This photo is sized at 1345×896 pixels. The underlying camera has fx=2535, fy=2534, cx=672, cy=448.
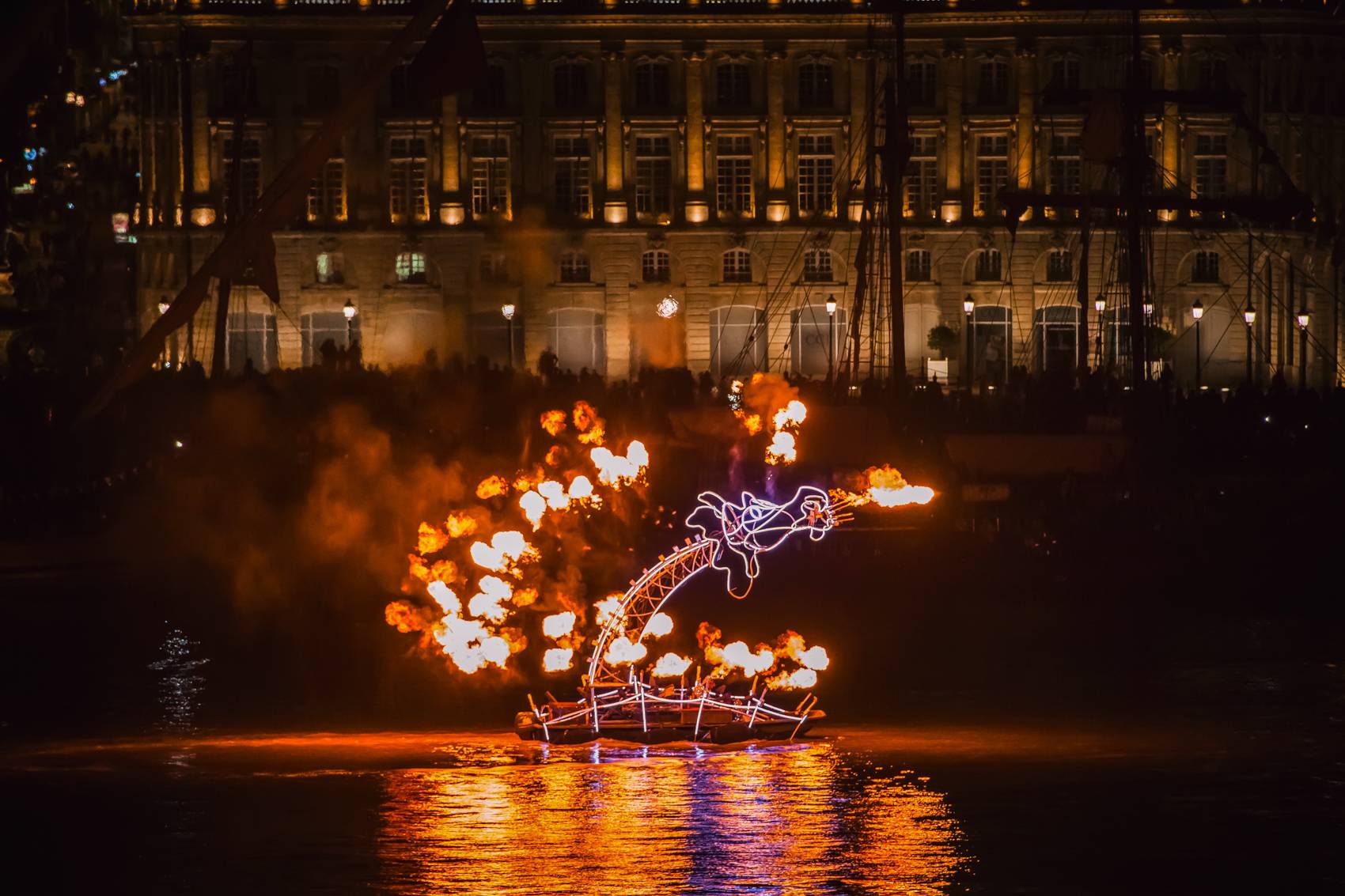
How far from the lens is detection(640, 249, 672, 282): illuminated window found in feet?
293

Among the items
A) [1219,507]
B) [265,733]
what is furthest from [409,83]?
[1219,507]

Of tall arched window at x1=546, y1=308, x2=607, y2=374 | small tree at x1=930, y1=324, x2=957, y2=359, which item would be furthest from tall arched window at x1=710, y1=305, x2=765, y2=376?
small tree at x1=930, y1=324, x2=957, y2=359

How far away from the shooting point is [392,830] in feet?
57.4

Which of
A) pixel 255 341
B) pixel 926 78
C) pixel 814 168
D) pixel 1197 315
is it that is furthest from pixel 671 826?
pixel 926 78

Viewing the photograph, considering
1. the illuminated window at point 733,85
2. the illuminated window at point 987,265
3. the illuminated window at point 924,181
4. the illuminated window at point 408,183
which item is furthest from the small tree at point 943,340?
the illuminated window at point 408,183

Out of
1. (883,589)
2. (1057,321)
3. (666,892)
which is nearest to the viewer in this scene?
(666,892)

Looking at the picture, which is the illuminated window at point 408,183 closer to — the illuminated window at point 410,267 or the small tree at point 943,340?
the illuminated window at point 410,267

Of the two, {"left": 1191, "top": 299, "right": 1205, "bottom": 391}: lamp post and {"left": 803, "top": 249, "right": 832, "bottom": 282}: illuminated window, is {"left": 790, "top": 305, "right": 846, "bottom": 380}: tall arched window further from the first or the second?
{"left": 1191, "top": 299, "right": 1205, "bottom": 391}: lamp post

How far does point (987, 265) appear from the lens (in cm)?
8875

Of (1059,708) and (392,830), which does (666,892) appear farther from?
(1059,708)

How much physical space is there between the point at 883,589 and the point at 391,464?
799cm

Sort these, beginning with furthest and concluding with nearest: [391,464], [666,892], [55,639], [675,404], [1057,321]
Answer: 1. [1057,321]
2. [675,404]
3. [391,464]
4. [55,639]
5. [666,892]

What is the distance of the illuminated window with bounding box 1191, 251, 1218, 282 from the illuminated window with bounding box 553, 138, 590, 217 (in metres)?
21.2

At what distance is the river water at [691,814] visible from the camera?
1595cm
